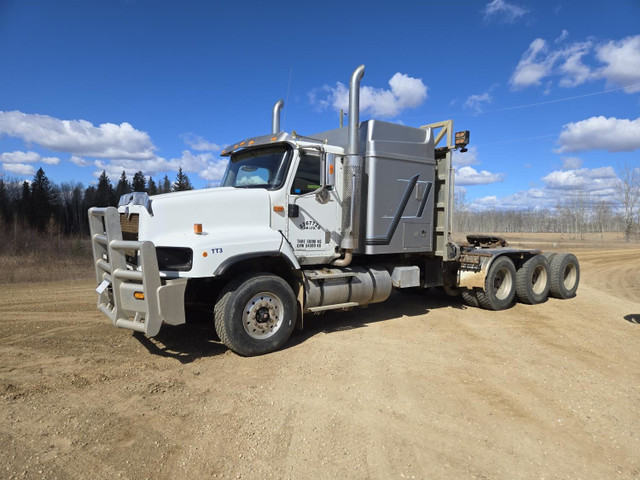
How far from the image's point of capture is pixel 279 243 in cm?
567

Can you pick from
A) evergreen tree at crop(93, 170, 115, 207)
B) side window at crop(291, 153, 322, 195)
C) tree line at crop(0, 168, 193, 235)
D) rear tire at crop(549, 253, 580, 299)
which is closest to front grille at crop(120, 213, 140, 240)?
side window at crop(291, 153, 322, 195)

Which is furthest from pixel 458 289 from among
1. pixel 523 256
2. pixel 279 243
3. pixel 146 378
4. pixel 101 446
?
pixel 101 446

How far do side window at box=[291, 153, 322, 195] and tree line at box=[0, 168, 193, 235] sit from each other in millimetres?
44799

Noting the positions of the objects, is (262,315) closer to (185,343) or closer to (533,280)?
(185,343)

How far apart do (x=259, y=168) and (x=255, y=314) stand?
7.50 ft

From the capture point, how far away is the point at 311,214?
20.5 ft

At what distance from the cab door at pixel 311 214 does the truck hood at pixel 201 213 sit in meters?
0.50

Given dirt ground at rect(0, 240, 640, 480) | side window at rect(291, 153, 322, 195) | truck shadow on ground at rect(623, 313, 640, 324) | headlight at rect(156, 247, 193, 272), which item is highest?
side window at rect(291, 153, 322, 195)

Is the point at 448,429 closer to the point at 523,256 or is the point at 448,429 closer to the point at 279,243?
the point at 279,243

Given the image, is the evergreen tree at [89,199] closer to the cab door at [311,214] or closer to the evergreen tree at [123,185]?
the evergreen tree at [123,185]

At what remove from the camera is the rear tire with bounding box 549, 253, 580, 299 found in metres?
9.91

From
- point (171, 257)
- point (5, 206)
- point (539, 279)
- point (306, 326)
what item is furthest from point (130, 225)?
point (5, 206)

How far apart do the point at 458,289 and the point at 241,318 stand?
5.49 metres

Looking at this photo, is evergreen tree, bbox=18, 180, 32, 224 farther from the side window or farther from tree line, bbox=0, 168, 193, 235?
the side window
